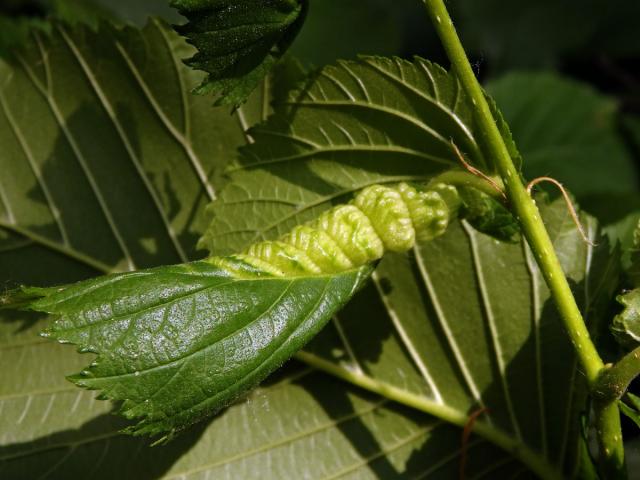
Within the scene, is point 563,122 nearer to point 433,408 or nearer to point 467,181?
point 433,408

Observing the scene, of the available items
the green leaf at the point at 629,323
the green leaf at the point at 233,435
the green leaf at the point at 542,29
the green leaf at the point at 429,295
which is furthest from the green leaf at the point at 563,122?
the green leaf at the point at 629,323

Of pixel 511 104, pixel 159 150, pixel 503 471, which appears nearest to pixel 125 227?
pixel 159 150

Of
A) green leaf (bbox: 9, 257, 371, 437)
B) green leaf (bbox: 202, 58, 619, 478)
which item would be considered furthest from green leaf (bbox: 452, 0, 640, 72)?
green leaf (bbox: 9, 257, 371, 437)

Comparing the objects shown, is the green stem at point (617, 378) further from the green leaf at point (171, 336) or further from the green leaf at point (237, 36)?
the green leaf at point (237, 36)

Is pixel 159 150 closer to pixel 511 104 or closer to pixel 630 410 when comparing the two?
pixel 630 410

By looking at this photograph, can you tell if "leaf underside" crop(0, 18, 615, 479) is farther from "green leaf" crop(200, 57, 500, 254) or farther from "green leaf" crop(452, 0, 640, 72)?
"green leaf" crop(452, 0, 640, 72)

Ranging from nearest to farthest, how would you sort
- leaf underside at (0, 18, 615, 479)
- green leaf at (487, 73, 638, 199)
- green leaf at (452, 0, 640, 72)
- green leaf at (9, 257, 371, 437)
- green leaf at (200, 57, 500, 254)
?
green leaf at (9, 257, 371, 437) → green leaf at (200, 57, 500, 254) → leaf underside at (0, 18, 615, 479) → green leaf at (487, 73, 638, 199) → green leaf at (452, 0, 640, 72)

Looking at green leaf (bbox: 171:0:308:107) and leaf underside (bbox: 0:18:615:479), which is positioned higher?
green leaf (bbox: 171:0:308:107)
